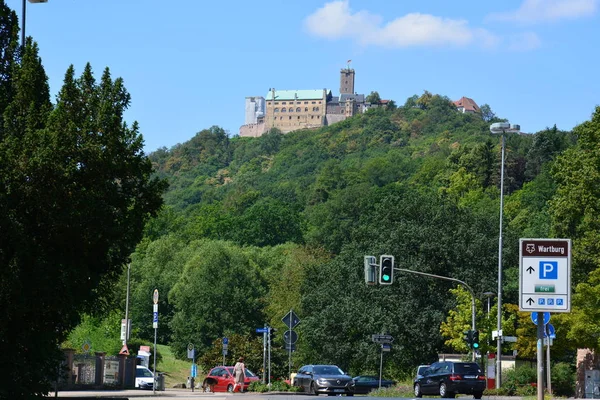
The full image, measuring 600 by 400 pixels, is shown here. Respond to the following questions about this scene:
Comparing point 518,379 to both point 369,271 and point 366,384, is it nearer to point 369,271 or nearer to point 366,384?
point 369,271

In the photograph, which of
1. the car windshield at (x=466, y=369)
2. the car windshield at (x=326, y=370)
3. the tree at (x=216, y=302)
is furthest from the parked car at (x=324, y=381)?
the tree at (x=216, y=302)

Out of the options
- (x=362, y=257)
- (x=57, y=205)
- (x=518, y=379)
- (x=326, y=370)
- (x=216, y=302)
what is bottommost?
(x=518, y=379)

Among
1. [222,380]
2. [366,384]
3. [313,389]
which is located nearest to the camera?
[313,389]

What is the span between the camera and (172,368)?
8394 cm

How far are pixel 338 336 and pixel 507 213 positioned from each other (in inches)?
1925

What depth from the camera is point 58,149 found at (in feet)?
73.7

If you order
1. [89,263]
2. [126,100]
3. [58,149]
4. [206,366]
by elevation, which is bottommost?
[206,366]

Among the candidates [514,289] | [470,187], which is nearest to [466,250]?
[514,289]

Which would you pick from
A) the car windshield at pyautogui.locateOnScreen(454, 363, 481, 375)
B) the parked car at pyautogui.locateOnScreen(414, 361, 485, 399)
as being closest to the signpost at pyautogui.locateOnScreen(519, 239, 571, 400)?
the parked car at pyautogui.locateOnScreen(414, 361, 485, 399)

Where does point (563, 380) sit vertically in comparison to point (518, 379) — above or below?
below

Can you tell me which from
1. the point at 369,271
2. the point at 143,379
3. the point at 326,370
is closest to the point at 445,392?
the point at 326,370

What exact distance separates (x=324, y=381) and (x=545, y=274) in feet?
83.7

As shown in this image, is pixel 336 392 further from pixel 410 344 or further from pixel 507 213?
pixel 507 213

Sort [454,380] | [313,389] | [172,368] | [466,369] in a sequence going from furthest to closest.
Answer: [172,368]
[313,389]
[466,369]
[454,380]
